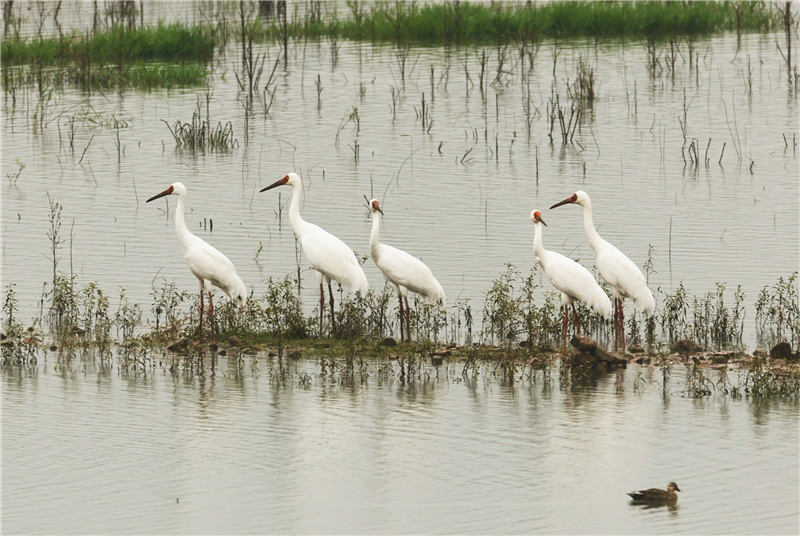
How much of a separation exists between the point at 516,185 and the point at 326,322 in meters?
7.29

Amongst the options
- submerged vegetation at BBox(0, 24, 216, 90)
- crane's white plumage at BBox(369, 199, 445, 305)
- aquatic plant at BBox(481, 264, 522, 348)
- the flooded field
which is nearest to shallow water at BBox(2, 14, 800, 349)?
the flooded field

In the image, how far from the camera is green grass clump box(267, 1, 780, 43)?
35781mm

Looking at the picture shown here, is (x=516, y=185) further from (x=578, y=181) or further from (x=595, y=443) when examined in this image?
(x=595, y=443)

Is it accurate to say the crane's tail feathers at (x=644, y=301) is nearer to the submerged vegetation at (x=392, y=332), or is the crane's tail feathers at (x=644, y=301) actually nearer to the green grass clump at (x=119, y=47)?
the submerged vegetation at (x=392, y=332)

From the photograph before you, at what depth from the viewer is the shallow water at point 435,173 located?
18109mm

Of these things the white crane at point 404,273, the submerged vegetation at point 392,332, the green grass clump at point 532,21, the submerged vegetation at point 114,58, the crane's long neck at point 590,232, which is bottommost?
the submerged vegetation at point 392,332

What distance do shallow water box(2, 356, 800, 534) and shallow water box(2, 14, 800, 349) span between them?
8.89 ft

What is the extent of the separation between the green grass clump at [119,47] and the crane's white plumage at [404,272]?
17.5 metres

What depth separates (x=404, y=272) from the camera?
49.2ft

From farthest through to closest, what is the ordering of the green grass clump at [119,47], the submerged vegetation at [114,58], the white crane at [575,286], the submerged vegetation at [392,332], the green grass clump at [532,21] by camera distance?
the green grass clump at [532,21] → the green grass clump at [119,47] → the submerged vegetation at [114,58] → the white crane at [575,286] → the submerged vegetation at [392,332]

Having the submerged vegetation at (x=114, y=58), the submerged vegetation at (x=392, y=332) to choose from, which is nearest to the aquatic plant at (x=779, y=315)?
the submerged vegetation at (x=392, y=332)

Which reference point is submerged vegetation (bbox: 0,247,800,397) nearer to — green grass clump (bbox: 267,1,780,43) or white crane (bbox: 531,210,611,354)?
white crane (bbox: 531,210,611,354)

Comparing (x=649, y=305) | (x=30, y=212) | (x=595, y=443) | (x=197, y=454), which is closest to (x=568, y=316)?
(x=649, y=305)

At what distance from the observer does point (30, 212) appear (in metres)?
21.2
